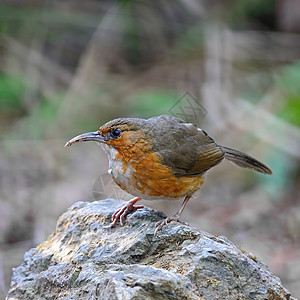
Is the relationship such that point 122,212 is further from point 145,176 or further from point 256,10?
point 256,10

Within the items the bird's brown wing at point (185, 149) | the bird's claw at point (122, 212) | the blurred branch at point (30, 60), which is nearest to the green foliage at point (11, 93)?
the blurred branch at point (30, 60)

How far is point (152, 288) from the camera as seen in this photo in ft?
8.39

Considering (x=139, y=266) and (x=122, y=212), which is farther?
(x=122, y=212)

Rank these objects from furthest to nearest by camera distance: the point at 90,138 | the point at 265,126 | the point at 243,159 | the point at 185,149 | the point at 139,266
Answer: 1. the point at 265,126
2. the point at 243,159
3. the point at 185,149
4. the point at 90,138
5. the point at 139,266

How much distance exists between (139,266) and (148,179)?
1.08m

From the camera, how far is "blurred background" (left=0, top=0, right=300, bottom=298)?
23.9ft

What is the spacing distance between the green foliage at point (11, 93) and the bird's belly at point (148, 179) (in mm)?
6286

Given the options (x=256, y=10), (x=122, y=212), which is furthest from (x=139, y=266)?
(x=256, y=10)

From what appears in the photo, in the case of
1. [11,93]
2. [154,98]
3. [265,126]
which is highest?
[154,98]

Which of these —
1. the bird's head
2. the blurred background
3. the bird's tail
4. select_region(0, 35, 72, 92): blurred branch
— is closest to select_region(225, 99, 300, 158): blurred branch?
the blurred background

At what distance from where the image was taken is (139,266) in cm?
276

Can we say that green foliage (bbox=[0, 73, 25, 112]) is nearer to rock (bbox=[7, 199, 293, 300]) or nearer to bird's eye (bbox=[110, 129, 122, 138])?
bird's eye (bbox=[110, 129, 122, 138])

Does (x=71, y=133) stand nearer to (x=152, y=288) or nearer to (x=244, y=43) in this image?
(x=244, y=43)

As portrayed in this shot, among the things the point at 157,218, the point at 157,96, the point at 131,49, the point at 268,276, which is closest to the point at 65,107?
the point at 157,96
